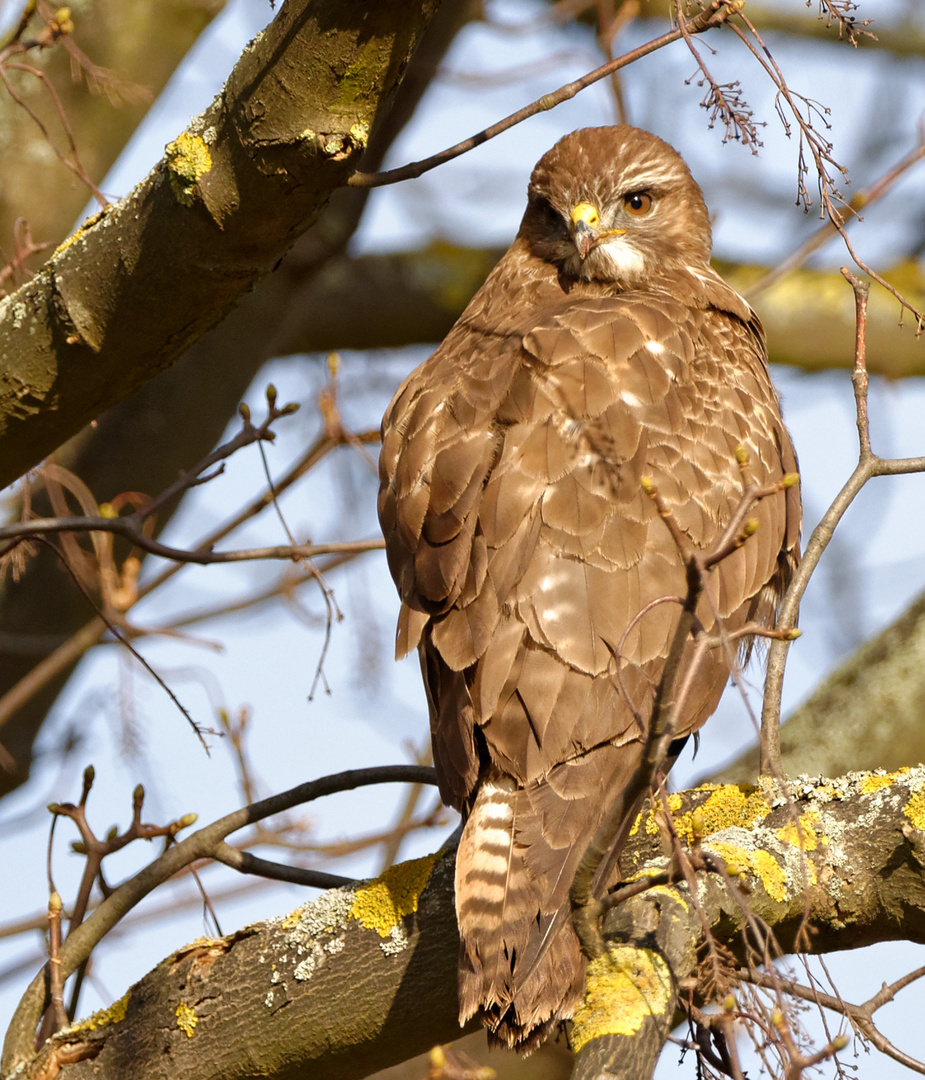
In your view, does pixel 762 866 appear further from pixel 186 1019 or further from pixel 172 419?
pixel 172 419

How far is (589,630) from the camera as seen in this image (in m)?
2.91

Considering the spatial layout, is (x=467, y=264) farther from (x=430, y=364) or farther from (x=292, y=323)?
(x=430, y=364)

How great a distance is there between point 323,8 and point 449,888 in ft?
5.92

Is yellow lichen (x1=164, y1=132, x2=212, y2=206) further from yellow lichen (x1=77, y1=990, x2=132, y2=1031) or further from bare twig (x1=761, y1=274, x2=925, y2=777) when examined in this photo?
yellow lichen (x1=77, y1=990, x2=132, y2=1031)

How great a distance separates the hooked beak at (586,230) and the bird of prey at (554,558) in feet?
0.58

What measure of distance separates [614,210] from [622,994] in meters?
2.80

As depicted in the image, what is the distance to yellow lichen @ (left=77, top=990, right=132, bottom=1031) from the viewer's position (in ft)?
9.93

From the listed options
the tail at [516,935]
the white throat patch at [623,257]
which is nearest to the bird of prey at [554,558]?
the tail at [516,935]

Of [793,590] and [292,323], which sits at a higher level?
[292,323]

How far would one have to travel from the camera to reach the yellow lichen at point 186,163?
2.60 m

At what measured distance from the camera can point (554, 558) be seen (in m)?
3.00

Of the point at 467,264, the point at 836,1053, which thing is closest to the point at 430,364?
the point at 836,1053

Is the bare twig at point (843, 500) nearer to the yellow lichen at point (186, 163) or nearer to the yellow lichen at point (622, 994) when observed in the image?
the yellow lichen at point (622, 994)

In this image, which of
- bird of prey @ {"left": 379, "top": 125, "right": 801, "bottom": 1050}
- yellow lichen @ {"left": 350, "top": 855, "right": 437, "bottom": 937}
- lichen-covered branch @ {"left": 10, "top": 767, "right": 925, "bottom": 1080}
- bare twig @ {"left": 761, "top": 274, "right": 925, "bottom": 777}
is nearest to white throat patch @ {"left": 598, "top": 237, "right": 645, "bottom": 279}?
bird of prey @ {"left": 379, "top": 125, "right": 801, "bottom": 1050}
